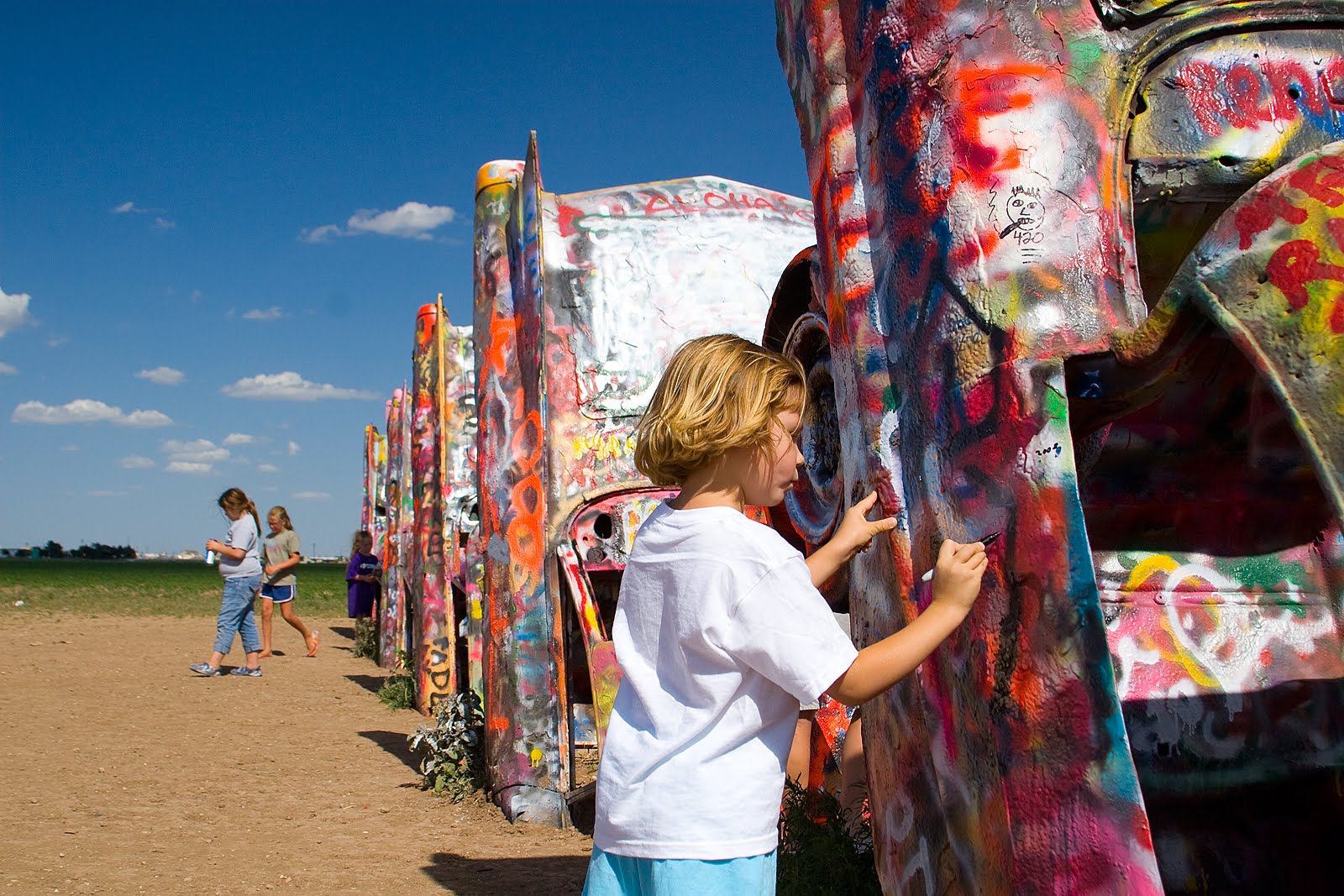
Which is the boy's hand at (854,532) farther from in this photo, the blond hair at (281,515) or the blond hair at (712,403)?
the blond hair at (281,515)

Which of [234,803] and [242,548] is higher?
[242,548]

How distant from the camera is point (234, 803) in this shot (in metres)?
6.52

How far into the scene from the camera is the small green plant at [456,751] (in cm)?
659

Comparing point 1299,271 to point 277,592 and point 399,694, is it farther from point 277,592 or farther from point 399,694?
point 277,592

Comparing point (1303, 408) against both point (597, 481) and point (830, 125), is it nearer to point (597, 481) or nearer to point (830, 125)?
point (830, 125)

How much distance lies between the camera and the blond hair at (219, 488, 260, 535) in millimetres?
11555

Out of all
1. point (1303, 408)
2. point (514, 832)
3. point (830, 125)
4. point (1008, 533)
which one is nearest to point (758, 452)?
point (1008, 533)

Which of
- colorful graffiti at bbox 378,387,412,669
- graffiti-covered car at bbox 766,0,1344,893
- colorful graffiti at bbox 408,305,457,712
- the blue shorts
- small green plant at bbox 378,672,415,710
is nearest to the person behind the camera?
graffiti-covered car at bbox 766,0,1344,893

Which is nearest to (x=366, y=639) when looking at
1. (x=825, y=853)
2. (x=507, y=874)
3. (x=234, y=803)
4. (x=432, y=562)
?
(x=432, y=562)

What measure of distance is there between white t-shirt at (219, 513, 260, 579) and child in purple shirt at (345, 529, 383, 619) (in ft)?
11.1

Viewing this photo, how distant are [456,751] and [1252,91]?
556 cm

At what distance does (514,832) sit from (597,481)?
1915mm

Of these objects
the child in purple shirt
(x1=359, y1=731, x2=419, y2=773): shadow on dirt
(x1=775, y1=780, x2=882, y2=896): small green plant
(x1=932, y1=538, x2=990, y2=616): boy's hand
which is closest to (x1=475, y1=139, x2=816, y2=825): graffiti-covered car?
(x1=359, y1=731, x2=419, y2=773): shadow on dirt

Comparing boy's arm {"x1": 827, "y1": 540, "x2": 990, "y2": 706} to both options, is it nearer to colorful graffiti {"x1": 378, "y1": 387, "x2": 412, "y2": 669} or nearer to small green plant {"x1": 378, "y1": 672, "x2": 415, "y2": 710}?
small green plant {"x1": 378, "y1": 672, "x2": 415, "y2": 710}
